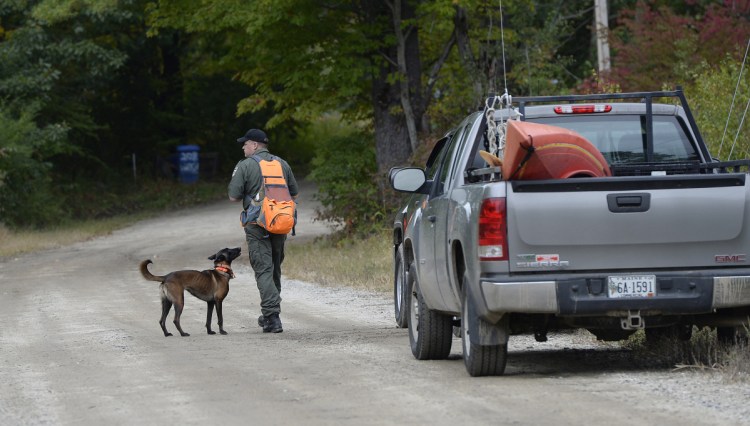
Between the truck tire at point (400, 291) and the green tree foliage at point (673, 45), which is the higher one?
the green tree foliage at point (673, 45)

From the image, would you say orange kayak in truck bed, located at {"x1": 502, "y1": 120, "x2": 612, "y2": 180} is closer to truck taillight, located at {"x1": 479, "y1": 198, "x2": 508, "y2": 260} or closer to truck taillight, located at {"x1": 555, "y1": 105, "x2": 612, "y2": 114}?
truck taillight, located at {"x1": 479, "y1": 198, "x2": 508, "y2": 260}

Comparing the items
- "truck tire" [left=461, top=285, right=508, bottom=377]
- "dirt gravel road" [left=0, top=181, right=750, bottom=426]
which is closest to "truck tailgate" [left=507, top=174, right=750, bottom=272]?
"truck tire" [left=461, top=285, right=508, bottom=377]

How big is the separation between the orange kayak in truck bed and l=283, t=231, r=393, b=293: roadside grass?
878 cm

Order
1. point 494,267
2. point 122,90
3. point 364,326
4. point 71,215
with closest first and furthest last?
point 494,267, point 364,326, point 71,215, point 122,90

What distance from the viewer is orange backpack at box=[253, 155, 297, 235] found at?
A: 1302 centimetres

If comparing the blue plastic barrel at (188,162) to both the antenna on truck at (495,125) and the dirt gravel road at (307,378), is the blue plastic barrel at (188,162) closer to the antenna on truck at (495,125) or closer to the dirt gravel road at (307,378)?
the dirt gravel road at (307,378)

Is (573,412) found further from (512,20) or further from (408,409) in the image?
(512,20)

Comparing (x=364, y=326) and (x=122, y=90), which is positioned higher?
(x=122, y=90)

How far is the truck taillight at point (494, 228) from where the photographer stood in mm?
8375

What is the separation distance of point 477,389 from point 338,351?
2659 millimetres

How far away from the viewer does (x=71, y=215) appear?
135 ft

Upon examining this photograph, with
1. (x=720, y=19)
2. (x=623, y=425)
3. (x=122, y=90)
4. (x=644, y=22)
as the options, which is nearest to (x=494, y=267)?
(x=623, y=425)

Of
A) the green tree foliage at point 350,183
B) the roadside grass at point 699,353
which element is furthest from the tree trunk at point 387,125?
the roadside grass at point 699,353

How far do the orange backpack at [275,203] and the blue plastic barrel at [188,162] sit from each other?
3615 centimetres
